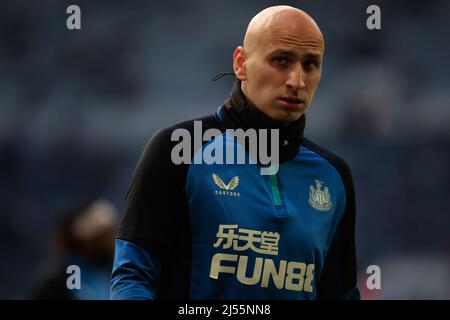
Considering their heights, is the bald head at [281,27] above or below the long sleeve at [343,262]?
above

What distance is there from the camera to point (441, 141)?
33.3 feet

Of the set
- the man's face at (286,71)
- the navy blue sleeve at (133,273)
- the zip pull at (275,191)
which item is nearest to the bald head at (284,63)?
the man's face at (286,71)

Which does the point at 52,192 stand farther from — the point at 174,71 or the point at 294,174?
the point at 294,174

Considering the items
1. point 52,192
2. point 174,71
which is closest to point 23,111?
point 52,192

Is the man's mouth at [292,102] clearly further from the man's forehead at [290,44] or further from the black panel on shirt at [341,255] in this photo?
the black panel on shirt at [341,255]

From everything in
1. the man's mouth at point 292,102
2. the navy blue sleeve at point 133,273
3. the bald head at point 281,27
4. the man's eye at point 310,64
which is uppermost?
the bald head at point 281,27

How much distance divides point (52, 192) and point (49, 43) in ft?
5.92

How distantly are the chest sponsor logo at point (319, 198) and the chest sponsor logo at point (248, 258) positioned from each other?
28 cm

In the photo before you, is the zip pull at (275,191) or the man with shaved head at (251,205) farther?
the zip pull at (275,191)

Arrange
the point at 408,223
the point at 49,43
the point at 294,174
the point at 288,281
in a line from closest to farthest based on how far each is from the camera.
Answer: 1. the point at 288,281
2. the point at 294,174
3. the point at 408,223
4. the point at 49,43

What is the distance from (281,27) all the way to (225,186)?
0.64m

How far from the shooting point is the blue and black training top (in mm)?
3133

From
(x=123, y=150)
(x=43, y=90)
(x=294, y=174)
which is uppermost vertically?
(x=43, y=90)

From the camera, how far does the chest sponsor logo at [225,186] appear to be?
328cm
